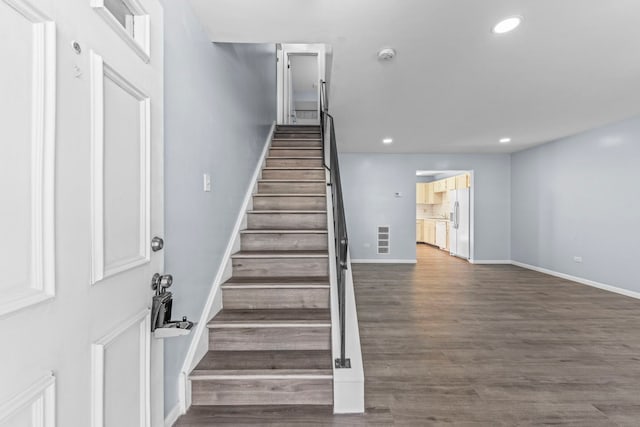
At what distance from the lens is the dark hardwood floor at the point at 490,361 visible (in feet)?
5.42

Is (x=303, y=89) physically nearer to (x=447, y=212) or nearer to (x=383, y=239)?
(x=383, y=239)

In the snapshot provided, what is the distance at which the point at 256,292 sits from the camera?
213 centimetres

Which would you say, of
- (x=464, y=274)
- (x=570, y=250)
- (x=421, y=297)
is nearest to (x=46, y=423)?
(x=421, y=297)

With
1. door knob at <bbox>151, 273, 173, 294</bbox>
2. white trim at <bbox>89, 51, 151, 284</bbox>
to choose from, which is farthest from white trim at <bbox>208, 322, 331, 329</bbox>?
white trim at <bbox>89, 51, 151, 284</bbox>

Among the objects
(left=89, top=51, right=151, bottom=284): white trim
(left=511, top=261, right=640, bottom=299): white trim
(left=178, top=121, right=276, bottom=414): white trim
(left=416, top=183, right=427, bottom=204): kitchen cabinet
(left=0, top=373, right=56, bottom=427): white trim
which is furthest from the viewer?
(left=416, top=183, right=427, bottom=204): kitchen cabinet

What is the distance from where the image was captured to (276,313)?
2.04m

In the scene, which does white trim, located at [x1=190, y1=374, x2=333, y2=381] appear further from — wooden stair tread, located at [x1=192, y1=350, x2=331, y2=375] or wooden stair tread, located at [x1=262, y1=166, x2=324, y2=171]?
wooden stair tread, located at [x1=262, y1=166, x2=324, y2=171]

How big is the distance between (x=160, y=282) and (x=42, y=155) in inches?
24.9

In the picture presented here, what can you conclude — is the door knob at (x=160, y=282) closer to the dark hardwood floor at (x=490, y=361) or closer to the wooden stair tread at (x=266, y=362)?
the wooden stair tread at (x=266, y=362)

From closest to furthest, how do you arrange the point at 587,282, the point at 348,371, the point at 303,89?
1. the point at 348,371
2. the point at 587,282
3. the point at 303,89

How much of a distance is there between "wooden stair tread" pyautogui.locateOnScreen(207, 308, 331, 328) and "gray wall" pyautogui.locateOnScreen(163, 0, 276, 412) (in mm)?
202

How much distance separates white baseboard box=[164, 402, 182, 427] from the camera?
146 centimetres

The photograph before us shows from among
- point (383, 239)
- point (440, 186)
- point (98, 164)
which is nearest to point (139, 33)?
point (98, 164)

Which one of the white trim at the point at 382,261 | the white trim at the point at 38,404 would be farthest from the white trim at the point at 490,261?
the white trim at the point at 38,404
